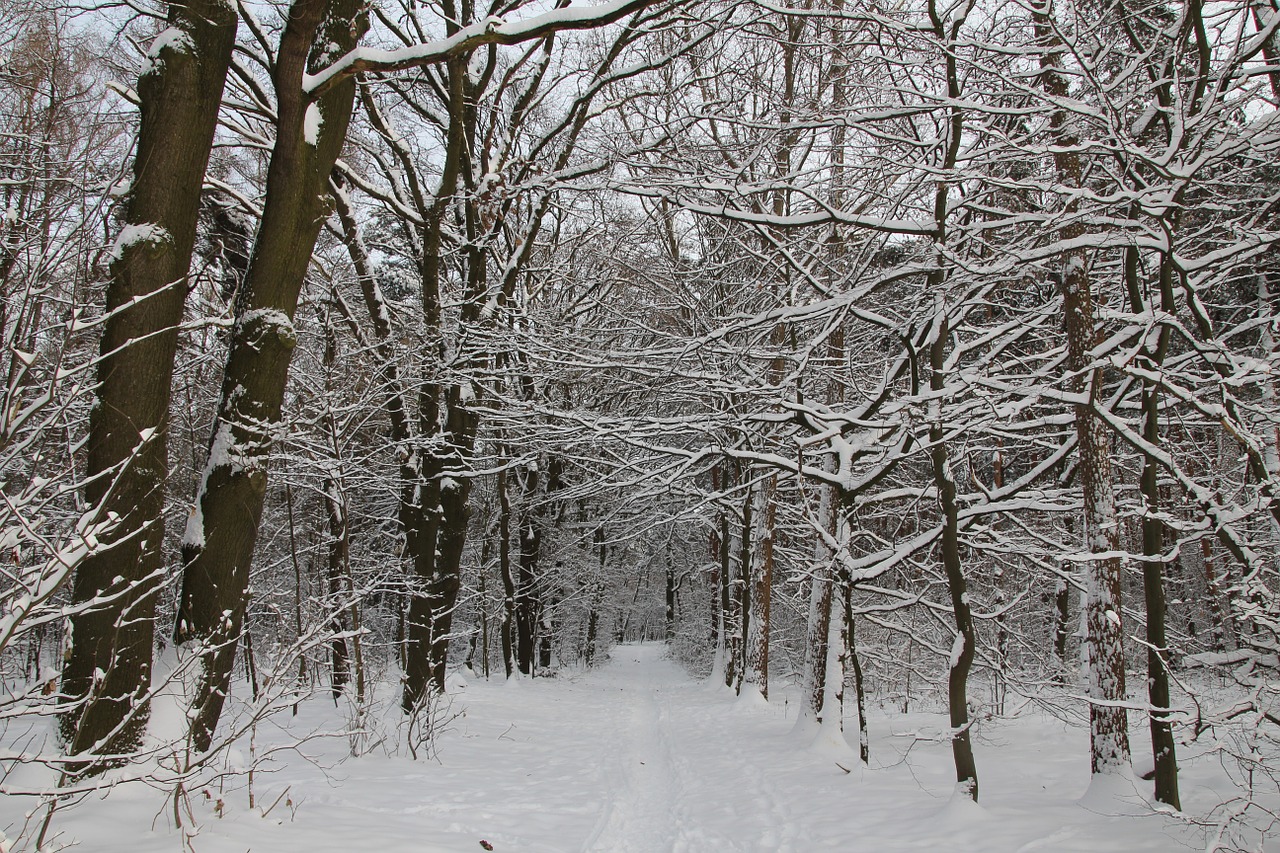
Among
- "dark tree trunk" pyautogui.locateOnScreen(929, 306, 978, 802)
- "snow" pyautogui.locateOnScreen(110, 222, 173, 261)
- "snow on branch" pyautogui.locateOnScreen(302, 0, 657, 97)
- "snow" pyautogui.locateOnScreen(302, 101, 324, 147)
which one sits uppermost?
"snow on branch" pyautogui.locateOnScreen(302, 0, 657, 97)

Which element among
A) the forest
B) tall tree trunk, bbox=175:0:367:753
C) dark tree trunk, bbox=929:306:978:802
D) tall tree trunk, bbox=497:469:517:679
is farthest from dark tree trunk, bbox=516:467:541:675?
tall tree trunk, bbox=175:0:367:753

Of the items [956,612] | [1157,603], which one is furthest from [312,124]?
[1157,603]

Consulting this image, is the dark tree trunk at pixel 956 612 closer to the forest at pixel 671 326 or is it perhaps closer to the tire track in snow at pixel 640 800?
the forest at pixel 671 326

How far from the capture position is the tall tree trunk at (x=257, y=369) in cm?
391

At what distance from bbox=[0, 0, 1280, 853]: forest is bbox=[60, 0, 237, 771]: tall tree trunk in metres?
0.02

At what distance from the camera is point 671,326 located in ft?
31.1

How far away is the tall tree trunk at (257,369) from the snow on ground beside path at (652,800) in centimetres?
89

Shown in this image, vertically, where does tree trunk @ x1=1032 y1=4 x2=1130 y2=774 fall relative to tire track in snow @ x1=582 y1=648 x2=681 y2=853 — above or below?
above

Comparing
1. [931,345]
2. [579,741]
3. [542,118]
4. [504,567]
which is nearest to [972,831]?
[931,345]

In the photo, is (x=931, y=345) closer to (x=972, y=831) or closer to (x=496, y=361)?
(x=972, y=831)

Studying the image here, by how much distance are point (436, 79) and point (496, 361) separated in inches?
153

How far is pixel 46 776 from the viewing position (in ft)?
10.0

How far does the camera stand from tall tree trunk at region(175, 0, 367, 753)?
3.91 m

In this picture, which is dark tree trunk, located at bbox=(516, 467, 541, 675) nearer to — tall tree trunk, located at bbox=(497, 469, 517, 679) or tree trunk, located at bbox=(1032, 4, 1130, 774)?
tall tree trunk, located at bbox=(497, 469, 517, 679)
